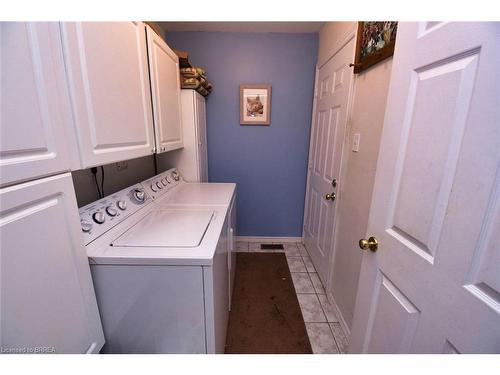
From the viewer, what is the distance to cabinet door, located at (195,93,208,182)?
2135 mm

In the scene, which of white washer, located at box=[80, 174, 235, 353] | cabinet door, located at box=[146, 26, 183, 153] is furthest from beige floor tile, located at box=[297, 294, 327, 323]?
cabinet door, located at box=[146, 26, 183, 153]

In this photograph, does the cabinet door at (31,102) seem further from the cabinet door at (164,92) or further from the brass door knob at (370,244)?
the brass door knob at (370,244)

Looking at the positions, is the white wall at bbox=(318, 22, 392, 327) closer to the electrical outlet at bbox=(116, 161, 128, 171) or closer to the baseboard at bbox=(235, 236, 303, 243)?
the baseboard at bbox=(235, 236, 303, 243)

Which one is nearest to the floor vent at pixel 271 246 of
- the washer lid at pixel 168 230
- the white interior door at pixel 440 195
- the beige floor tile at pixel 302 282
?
the beige floor tile at pixel 302 282

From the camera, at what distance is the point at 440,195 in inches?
22.7

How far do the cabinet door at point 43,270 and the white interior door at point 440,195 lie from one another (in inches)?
43.8

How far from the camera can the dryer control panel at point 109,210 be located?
1.00 m

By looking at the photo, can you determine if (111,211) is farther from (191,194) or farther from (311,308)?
(311,308)

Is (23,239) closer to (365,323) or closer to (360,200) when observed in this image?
(365,323)

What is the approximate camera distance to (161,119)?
150 cm

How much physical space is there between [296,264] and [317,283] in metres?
0.35

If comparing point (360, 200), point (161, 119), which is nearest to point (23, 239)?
point (161, 119)
